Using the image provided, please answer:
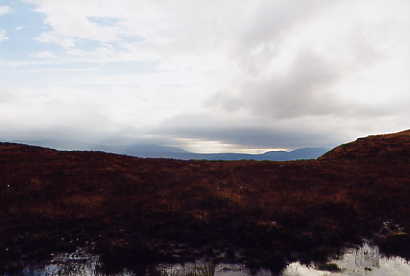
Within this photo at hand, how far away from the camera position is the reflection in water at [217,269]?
10.3 metres

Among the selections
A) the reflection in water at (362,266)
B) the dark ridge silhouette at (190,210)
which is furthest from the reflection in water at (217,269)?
the dark ridge silhouette at (190,210)

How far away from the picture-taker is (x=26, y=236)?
43.2 feet

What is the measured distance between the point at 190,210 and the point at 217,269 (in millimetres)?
6947

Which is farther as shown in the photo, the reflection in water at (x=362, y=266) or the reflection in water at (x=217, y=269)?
the reflection in water at (x=362, y=266)

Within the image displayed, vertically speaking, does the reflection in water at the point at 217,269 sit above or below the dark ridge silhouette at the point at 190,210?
below

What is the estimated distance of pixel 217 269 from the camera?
10.6m

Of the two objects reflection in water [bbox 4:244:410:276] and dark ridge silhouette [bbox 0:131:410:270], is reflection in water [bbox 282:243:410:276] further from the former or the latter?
dark ridge silhouette [bbox 0:131:410:270]

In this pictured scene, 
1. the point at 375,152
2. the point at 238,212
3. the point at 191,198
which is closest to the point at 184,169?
the point at 191,198

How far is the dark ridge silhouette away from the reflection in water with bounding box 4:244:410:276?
75cm

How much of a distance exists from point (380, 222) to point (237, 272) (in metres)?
11.1

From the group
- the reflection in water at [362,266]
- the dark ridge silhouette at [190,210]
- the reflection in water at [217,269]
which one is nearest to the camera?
the reflection in water at [217,269]

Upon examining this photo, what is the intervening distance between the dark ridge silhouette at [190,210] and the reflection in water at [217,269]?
0.75 meters

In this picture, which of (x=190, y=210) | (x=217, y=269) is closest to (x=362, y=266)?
(x=217, y=269)

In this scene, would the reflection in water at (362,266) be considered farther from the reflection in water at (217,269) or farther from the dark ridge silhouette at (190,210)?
the dark ridge silhouette at (190,210)
